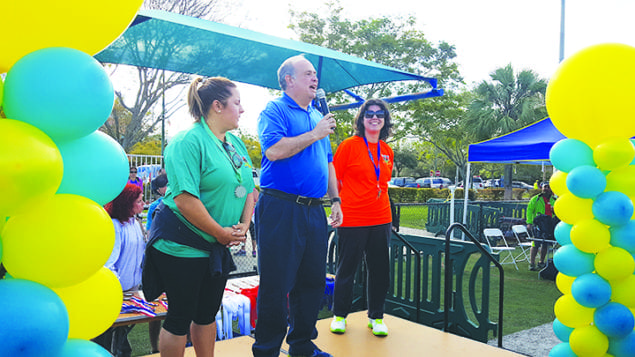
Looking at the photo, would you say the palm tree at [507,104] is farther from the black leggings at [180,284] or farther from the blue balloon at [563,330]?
the black leggings at [180,284]

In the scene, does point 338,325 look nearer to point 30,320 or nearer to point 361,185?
point 361,185

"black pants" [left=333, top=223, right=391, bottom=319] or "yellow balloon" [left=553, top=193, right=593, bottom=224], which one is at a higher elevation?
"yellow balloon" [left=553, top=193, right=593, bottom=224]

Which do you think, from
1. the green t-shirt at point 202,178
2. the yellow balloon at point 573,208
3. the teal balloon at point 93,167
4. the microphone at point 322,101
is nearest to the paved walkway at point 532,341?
the yellow balloon at point 573,208

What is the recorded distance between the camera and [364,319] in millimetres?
4105

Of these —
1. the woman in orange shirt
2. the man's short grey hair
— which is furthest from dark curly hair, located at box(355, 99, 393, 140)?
the man's short grey hair

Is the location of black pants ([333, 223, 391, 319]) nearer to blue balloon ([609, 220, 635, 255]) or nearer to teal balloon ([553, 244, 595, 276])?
teal balloon ([553, 244, 595, 276])

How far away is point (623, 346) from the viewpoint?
265cm

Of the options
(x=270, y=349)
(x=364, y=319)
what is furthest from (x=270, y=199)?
(x=364, y=319)

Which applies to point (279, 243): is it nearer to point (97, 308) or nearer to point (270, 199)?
point (270, 199)

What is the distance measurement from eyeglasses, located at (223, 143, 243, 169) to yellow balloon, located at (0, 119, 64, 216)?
4.39 ft

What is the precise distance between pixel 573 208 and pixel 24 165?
2938 mm

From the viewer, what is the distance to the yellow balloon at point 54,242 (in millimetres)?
1104

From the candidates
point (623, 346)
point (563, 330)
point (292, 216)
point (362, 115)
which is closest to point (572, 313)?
point (563, 330)

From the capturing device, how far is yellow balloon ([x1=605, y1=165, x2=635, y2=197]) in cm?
268
